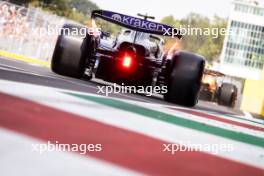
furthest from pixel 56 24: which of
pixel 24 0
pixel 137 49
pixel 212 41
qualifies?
pixel 212 41

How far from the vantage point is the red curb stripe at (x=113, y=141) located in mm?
2260

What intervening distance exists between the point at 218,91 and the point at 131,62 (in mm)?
13116

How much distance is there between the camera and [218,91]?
20406 millimetres

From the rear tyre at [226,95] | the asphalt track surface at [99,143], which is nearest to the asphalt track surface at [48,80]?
the asphalt track surface at [99,143]

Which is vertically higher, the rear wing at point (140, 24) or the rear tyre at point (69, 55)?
the rear wing at point (140, 24)

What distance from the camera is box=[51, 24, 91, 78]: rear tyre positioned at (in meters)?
8.08

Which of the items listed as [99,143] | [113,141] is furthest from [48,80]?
[99,143]

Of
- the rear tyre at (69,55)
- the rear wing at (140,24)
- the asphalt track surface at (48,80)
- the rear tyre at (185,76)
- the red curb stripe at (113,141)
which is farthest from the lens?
the rear tyre at (69,55)

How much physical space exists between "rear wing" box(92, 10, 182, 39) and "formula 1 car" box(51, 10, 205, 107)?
0.02 m

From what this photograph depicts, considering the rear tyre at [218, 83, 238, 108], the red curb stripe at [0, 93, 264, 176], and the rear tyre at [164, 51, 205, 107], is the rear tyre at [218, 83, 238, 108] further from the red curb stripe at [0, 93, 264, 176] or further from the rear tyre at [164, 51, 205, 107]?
the red curb stripe at [0, 93, 264, 176]

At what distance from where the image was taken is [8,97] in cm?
323

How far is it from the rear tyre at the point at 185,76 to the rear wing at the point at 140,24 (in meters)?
0.47

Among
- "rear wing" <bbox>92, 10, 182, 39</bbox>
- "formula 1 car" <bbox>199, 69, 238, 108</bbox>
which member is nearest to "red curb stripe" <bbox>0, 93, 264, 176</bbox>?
"rear wing" <bbox>92, 10, 182, 39</bbox>

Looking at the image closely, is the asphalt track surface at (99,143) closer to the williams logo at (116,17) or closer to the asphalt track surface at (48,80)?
the asphalt track surface at (48,80)
